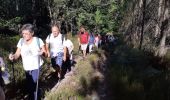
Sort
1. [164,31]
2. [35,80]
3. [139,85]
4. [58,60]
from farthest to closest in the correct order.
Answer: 1. [164,31]
2. [58,60]
3. [139,85]
4. [35,80]

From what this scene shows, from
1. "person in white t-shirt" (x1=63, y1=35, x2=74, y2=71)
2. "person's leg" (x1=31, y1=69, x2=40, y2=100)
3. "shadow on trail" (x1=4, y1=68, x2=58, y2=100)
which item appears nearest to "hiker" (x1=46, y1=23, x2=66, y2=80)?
"person in white t-shirt" (x1=63, y1=35, x2=74, y2=71)

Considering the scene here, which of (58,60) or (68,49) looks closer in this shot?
(58,60)

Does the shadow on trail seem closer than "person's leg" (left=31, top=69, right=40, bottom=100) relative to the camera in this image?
No

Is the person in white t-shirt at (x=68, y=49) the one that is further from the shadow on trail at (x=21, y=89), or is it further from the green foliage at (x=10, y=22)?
the green foliage at (x=10, y=22)

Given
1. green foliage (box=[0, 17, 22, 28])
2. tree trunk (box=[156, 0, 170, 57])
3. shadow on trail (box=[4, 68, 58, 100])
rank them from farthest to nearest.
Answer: green foliage (box=[0, 17, 22, 28])
tree trunk (box=[156, 0, 170, 57])
shadow on trail (box=[4, 68, 58, 100])

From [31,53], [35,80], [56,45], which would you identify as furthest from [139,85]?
[56,45]

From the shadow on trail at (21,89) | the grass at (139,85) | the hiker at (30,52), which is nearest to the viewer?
the grass at (139,85)

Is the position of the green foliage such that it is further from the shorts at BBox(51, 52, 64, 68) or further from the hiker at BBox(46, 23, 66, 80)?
the hiker at BBox(46, 23, 66, 80)

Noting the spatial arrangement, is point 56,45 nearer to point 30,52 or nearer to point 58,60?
point 58,60

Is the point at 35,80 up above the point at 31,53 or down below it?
below

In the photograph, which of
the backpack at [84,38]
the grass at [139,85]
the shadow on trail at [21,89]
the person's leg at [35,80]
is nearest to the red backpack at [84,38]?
the backpack at [84,38]

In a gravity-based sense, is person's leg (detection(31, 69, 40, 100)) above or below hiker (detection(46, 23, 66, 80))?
below

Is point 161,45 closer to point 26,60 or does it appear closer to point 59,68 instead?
point 59,68

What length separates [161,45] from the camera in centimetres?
1254
